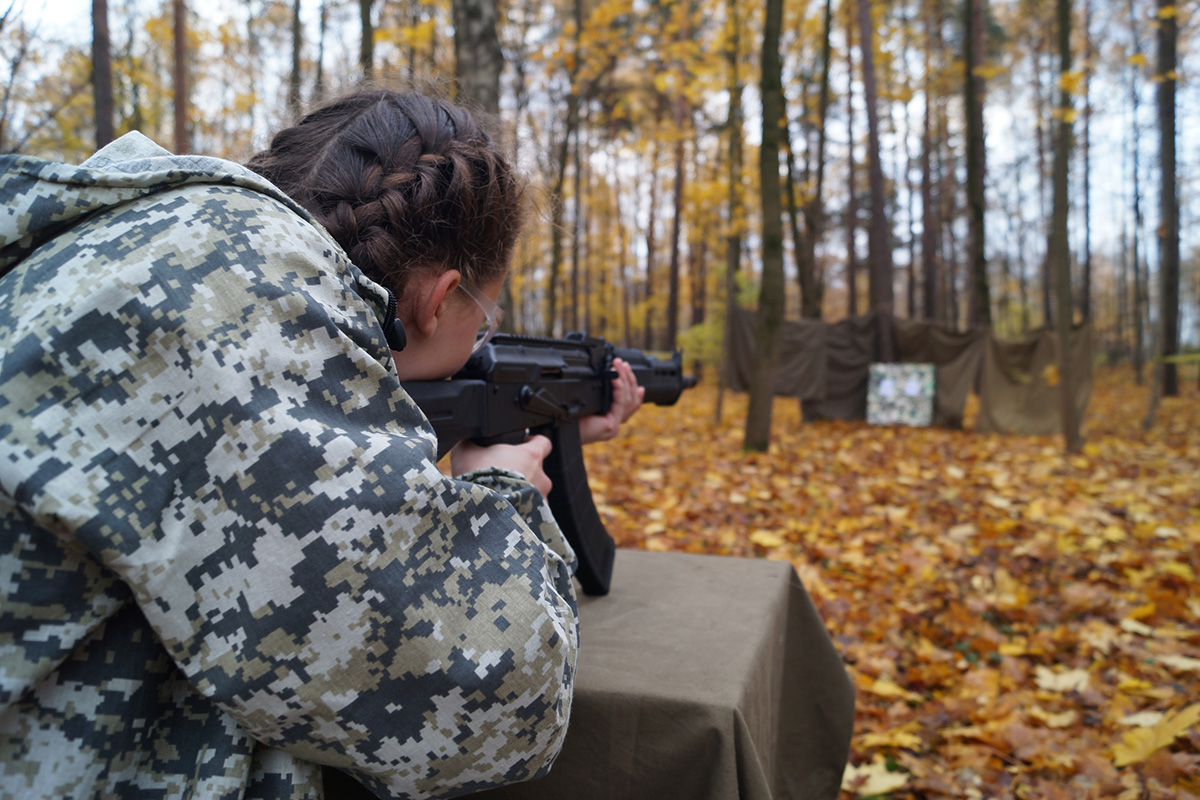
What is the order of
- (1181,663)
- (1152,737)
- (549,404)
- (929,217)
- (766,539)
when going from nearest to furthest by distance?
1. (549,404)
2. (1152,737)
3. (1181,663)
4. (766,539)
5. (929,217)

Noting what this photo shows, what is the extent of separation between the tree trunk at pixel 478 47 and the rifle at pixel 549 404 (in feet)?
11.5

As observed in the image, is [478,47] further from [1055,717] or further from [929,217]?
[929,217]

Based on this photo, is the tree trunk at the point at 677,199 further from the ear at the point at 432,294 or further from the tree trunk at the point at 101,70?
the ear at the point at 432,294

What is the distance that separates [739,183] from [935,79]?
1166 centimetres

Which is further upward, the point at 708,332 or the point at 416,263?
the point at 708,332

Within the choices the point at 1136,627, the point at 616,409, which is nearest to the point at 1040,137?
the point at 1136,627

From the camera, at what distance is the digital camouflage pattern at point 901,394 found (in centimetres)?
1098

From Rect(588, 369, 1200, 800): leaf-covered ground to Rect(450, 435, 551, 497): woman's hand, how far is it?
72.4 inches

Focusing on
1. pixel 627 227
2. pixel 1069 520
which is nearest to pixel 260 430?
pixel 1069 520

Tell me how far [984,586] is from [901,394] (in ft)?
25.7

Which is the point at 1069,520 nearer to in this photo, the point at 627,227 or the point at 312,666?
the point at 312,666

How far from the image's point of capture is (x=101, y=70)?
6.14m

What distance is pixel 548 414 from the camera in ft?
6.40

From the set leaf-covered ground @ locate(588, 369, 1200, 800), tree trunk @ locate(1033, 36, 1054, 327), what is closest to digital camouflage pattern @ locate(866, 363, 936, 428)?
leaf-covered ground @ locate(588, 369, 1200, 800)
